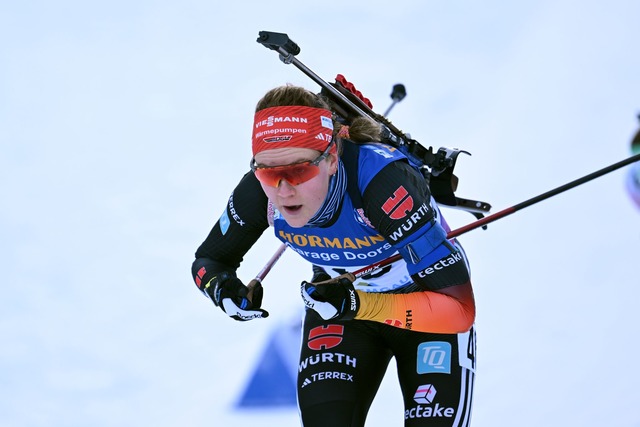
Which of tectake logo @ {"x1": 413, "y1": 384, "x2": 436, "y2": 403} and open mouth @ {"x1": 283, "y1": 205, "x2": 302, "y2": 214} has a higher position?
open mouth @ {"x1": 283, "y1": 205, "x2": 302, "y2": 214}

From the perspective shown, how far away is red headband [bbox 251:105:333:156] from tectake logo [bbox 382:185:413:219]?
0.29m

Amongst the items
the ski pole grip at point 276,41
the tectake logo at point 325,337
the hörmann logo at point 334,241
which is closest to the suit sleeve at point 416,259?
the hörmann logo at point 334,241

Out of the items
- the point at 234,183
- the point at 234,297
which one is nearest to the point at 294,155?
the point at 234,297

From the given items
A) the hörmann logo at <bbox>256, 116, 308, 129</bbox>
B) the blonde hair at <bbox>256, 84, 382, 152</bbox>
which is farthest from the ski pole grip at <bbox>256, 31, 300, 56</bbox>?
the hörmann logo at <bbox>256, 116, 308, 129</bbox>

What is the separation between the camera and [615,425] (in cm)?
446

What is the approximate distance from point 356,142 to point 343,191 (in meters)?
0.24

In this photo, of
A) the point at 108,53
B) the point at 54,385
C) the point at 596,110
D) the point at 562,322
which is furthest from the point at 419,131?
the point at 54,385

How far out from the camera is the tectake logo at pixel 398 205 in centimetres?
329

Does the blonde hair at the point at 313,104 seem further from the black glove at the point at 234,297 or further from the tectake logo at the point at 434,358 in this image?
the tectake logo at the point at 434,358

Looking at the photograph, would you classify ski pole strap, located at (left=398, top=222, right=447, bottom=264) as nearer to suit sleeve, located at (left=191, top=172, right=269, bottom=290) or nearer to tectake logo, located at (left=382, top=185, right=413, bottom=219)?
tectake logo, located at (left=382, top=185, right=413, bottom=219)

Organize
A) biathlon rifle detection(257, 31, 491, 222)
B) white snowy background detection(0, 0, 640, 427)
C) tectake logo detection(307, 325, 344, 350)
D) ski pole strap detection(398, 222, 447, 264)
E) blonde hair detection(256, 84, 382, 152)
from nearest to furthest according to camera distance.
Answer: ski pole strap detection(398, 222, 447, 264), blonde hair detection(256, 84, 382, 152), tectake logo detection(307, 325, 344, 350), biathlon rifle detection(257, 31, 491, 222), white snowy background detection(0, 0, 640, 427)

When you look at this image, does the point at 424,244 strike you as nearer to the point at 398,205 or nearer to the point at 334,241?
the point at 398,205

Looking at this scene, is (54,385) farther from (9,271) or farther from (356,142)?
(356,142)

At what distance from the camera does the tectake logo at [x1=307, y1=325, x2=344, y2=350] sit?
12.2ft
